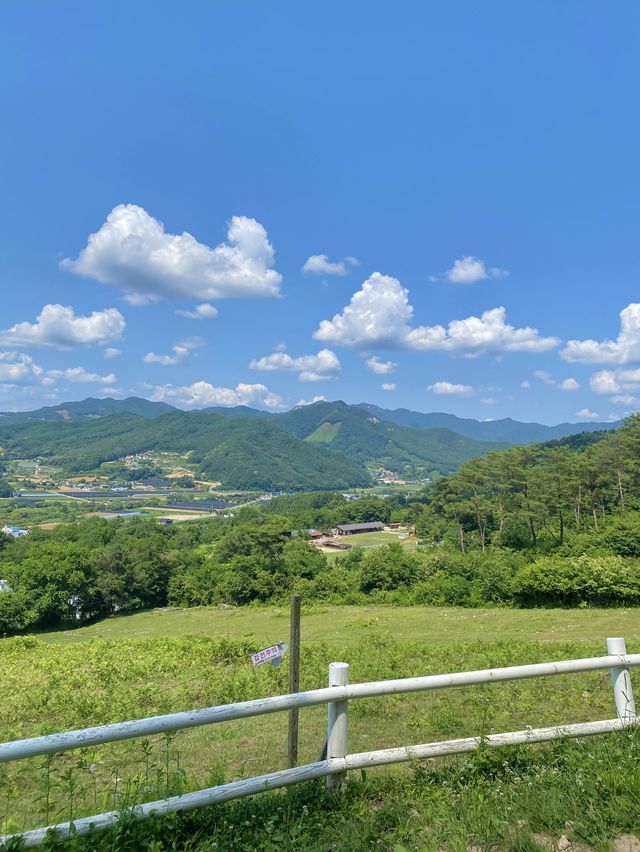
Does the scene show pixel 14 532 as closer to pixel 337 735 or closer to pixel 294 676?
pixel 294 676

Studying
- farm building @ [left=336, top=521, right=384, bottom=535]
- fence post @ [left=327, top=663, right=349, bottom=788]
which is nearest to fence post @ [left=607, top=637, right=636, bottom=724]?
fence post @ [left=327, top=663, right=349, bottom=788]

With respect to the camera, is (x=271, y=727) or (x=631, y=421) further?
(x=631, y=421)

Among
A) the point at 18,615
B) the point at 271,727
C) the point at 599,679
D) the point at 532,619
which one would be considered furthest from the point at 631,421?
the point at 18,615

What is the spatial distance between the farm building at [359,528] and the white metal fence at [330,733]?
89954mm

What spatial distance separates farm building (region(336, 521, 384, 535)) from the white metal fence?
295 ft

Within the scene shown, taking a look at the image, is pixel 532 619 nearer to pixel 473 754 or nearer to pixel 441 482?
pixel 473 754

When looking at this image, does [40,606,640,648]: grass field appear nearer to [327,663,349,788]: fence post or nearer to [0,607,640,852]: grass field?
[0,607,640,852]: grass field

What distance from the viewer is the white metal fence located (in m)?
2.72

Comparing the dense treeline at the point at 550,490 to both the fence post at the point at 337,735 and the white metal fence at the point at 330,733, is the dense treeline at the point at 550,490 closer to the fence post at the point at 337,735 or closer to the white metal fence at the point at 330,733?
the white metal fence at the point at 330,733

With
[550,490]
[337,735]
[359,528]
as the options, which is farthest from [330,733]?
[359,528]

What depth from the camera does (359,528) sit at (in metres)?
94.1

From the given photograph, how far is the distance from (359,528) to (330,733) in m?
92.7

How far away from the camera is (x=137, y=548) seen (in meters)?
44.7

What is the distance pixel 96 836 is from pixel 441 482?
178 feet
